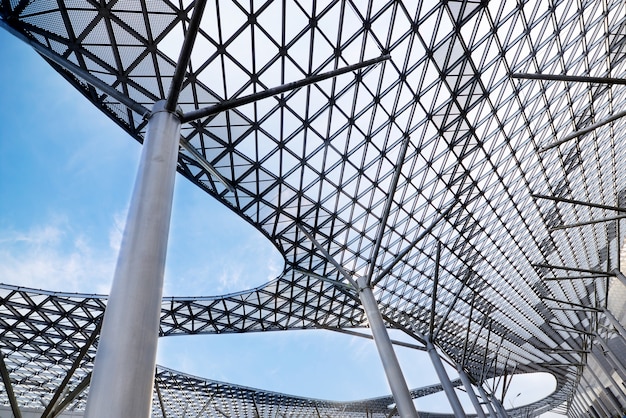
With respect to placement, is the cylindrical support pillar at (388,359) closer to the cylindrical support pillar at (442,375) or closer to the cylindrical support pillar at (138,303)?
the cylindrical support pillar at (442,375)

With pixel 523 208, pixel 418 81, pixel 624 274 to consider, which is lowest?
pixel 624 274

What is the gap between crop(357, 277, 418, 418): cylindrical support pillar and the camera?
18.6 metres

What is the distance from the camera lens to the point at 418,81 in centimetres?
2112

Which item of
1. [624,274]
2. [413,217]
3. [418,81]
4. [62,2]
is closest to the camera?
[62,2]

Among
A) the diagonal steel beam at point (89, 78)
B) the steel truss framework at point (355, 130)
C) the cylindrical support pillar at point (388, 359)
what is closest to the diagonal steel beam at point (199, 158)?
the steel truss framework at point (355, 130)

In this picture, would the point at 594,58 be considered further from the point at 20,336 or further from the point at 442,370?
the point at 20,336

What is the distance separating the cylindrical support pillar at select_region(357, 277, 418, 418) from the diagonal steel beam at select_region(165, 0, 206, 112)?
55.1 ft

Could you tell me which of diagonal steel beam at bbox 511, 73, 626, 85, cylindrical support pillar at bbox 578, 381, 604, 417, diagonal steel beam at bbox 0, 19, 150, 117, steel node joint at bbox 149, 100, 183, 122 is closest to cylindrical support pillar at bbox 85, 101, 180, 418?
steel node joint at bbox 149, 100, 183, 122

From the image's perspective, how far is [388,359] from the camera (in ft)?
66.4

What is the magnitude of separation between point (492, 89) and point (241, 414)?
243ft

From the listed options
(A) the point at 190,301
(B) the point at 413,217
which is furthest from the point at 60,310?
(B) the point at 413,217

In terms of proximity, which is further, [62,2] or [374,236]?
[374,236]

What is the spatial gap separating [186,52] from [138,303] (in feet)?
17.6

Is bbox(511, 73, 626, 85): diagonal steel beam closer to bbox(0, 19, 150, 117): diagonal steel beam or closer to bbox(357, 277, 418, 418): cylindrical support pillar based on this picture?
bbox(0, 19, 150, 117): diagonal steel beam
